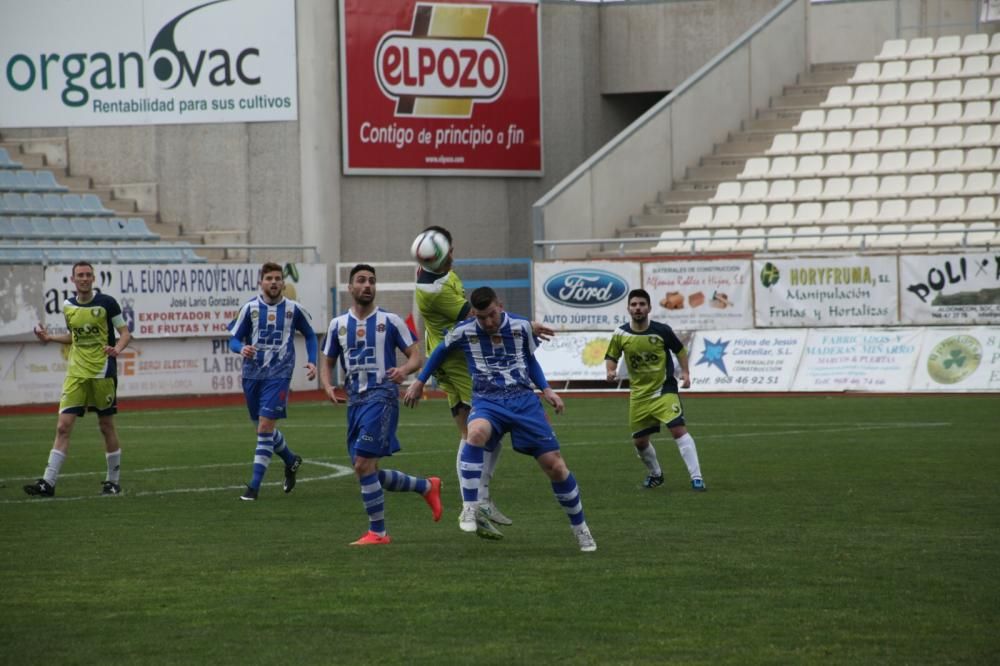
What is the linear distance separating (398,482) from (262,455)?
3.14 meters

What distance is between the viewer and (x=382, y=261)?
36219mm

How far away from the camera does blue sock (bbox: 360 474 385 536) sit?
38.1 feet

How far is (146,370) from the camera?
30656 millimetres

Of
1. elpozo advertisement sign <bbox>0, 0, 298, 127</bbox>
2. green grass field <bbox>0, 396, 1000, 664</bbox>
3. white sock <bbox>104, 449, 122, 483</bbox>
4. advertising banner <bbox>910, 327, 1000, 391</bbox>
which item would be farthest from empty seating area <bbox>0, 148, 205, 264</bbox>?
white sock <bbox>104, 449, 122, 483</bbox>

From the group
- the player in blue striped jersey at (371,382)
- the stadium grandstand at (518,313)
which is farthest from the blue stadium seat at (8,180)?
the player in blue striped jersey at (371,382)

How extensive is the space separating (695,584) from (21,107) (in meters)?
29.8

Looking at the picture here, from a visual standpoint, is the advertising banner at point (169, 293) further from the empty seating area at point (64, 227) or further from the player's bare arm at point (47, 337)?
the player's bare arm at point (47, 337)

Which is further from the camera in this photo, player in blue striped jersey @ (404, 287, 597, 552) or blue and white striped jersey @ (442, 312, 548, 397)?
blue and white striped jersey @ (442, 312, 548, 397)

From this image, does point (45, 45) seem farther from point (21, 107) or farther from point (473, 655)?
point (473, 655)

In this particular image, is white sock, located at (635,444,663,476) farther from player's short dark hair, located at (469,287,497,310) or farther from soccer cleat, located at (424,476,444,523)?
player's short dark hair, located at (469,287,497,310)

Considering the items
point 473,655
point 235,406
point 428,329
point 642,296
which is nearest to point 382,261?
point 235,406

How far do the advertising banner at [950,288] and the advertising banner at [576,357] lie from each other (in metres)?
5.54

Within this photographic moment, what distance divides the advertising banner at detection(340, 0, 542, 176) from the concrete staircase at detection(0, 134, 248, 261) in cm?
316

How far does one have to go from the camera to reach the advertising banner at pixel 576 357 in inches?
1244
